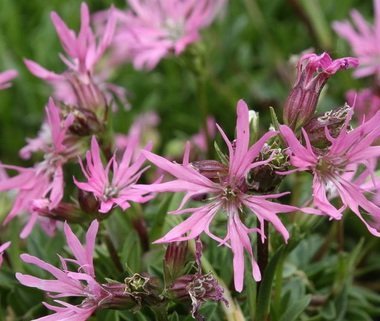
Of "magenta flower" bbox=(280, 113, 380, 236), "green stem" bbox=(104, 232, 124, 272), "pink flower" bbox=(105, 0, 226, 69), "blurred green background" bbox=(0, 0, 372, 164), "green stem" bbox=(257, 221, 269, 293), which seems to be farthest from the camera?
"blurred green background" bbox=(0, 0, 372, 164)

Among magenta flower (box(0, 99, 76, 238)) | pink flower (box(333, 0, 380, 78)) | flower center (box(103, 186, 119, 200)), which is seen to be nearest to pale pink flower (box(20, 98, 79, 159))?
magenta flower (box(0, 99, 76, 238))

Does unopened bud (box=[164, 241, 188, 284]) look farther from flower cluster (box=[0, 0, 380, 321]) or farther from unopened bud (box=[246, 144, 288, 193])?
unopened bud (box=[246, 144, 288, 193])

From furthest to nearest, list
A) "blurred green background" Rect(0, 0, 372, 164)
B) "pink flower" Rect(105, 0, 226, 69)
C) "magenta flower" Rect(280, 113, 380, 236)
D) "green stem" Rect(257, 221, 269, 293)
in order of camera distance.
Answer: "blurred green background" Rect(0, 0, 372, 164), "pink flower" Rect(105, 0, 226, 69), "green stem" Rect(257, 221, 269, 293), "magenta flower" Rect(280, 113, 380, 236)

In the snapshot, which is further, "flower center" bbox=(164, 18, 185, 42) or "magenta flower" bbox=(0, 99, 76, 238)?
"flower center" bbox=(164, 18, 185, 42)

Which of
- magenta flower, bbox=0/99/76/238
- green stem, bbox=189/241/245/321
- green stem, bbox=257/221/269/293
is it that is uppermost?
magenta flower, bbox=0/99/76/238

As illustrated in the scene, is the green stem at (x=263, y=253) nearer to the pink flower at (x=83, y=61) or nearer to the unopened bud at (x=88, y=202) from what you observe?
the unopened bud at (x=88, y=202)

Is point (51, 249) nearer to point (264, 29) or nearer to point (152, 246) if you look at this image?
point (152, 246)

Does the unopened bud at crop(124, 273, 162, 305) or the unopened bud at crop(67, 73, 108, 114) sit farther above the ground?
the unopened bud at crop(67, 73, 108, 114)
